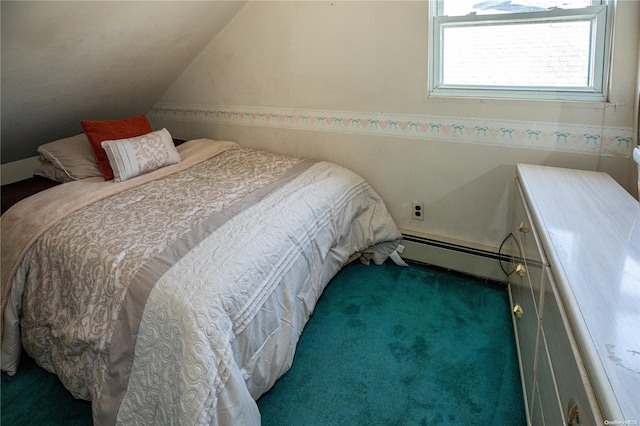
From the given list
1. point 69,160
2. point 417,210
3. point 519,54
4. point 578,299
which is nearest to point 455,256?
point 417,210

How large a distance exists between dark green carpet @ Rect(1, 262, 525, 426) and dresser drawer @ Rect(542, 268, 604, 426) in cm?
60

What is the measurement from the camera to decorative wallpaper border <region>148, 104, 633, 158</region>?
1950mm

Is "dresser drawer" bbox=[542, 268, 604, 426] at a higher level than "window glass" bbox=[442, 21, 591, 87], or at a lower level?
lower

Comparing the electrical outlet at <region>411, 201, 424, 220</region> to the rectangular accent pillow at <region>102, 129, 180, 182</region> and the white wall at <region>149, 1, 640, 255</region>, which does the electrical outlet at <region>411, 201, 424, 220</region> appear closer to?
the white wall at <region>149, 1, 640, 255</region>

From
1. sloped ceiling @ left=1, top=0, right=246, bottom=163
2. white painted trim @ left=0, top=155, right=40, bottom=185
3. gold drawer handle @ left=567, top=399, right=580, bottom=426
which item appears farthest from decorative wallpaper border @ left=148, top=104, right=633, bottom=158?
gold drawer handle @ left=567, top=399, right=580, bottom=426

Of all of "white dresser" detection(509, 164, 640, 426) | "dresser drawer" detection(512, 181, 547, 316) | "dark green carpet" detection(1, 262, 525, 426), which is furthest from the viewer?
"dark green carpet" detection(1, 262, 525, 426)

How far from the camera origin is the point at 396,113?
243 centimetres

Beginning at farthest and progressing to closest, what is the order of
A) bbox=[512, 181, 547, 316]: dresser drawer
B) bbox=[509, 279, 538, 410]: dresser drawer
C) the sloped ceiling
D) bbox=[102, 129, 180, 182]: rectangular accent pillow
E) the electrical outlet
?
the electrical outlet < bbox=[102, 129, 180, 182]: rectangular accent pillow < the sloped ceiling < bbox=[509, 279, 538, 410]: dresser drawer < bbox=[512, 181, 547, 316]: dresser drawer

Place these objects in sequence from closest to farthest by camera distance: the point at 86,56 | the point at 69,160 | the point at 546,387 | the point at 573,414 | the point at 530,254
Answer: the point at 573,414
the point at 546,387
the point at 530,254
the point at 86,56
the point at 69,160

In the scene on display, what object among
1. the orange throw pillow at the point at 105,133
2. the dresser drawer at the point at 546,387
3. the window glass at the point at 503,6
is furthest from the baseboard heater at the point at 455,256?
the orange throw pillow at the point at 105,133

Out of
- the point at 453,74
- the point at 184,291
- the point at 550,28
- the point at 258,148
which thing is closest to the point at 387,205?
the point at 453,74

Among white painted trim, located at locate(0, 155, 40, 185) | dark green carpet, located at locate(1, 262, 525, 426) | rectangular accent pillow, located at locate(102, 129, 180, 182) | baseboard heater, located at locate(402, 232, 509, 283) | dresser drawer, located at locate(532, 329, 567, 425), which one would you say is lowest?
dark green carpet, located at locate(1, 262, 525, 426)

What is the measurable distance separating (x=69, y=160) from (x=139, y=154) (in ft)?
1.37

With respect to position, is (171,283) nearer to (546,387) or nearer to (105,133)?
(546,387)
